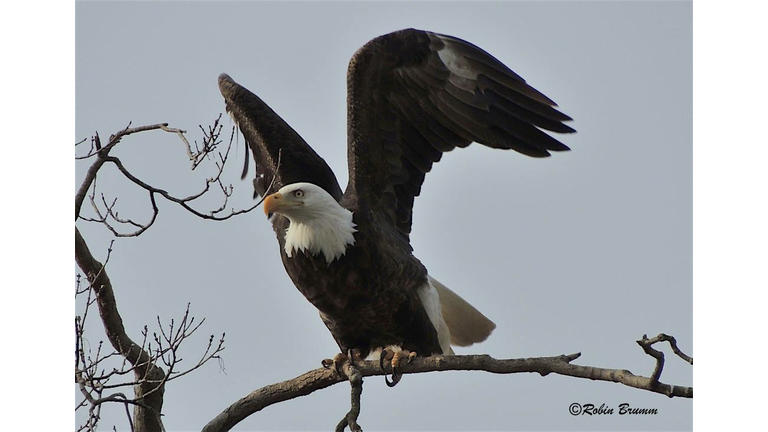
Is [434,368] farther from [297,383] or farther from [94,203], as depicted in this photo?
[94,203]

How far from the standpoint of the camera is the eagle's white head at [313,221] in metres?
4.20

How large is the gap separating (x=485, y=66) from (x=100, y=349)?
7.46 ft

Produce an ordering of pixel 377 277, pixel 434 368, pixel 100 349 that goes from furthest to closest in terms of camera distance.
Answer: pixel 377 277 < pixel 434 368 < pixel 100 349

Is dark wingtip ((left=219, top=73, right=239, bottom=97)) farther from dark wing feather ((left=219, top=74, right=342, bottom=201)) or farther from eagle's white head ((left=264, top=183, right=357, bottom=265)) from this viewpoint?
eagle's white head ((left=264, top=183, right=357, bottom=265))

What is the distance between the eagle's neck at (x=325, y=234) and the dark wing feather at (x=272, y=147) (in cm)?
49

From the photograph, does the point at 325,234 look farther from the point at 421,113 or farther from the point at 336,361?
the point at 421,113

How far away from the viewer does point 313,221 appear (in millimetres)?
4227

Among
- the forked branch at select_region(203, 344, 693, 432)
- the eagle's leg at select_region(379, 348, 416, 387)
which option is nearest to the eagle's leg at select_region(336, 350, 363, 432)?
the forked branch at select_region(203, 344, 693, 432)

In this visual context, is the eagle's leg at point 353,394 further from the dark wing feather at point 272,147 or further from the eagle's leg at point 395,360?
the dark wing feather at point 272,147

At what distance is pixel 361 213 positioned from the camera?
4430 millimetres

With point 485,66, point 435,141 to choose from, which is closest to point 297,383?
point 435,141

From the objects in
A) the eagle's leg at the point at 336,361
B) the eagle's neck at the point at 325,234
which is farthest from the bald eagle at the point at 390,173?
the eagle's leg at the point at 336,361

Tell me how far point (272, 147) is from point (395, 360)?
4.18 feet

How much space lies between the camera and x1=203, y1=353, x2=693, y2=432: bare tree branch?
3.10 meters
